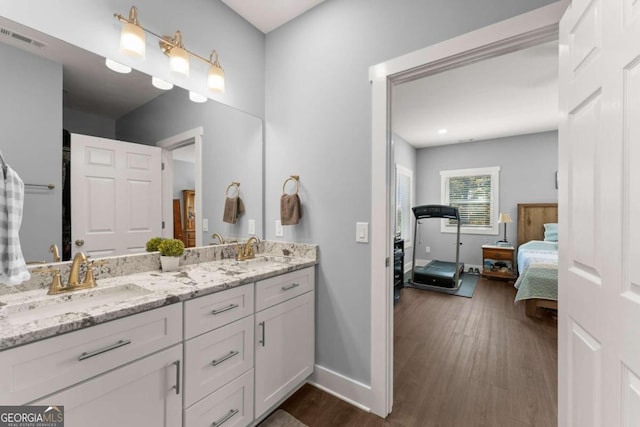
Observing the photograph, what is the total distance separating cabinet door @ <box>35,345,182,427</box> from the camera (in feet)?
3.01

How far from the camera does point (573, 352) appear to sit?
1098 millimetres

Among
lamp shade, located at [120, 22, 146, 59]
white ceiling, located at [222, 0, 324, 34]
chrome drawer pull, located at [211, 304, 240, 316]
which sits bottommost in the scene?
chrome drawer pull, located at [211, 304, 240, 316]

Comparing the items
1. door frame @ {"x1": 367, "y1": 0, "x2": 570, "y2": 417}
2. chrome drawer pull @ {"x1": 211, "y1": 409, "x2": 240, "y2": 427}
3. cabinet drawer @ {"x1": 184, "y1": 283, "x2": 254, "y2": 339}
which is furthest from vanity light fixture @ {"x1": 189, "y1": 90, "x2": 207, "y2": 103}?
chrome drawer pull @ {"x1": 211, "y1": 409, "x2": 240, "y2": 427}

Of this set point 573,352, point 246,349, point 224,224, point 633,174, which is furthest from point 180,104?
point 573,352

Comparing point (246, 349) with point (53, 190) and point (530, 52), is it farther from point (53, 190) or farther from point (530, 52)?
point (530, 52)

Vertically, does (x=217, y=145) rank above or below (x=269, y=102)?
below

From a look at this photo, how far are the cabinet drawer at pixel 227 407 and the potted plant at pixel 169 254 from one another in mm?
749

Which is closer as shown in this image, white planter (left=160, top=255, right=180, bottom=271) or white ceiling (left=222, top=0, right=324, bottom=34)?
white planter (left=160, top=255, right=180, bottom=271)

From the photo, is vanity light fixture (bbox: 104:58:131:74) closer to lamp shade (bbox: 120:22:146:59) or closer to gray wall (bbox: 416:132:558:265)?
lamp shade (bbox: 120:22:146:59)

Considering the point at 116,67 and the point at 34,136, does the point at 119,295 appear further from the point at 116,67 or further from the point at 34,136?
the point at 116,67

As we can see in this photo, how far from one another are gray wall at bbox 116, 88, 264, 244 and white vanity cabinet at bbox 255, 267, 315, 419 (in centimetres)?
69

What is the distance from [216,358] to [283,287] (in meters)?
0.54

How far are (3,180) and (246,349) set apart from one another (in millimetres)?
1242

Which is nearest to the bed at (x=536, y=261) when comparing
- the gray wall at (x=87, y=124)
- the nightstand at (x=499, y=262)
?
the nightstand at (x=499, y=262)
